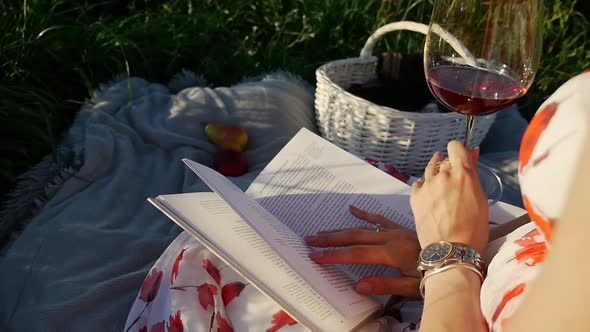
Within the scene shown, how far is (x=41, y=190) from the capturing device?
1.80m

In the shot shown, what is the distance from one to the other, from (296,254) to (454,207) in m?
0.25

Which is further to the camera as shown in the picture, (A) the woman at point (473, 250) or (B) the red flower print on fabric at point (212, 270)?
(B) the red flower print on fabric at point (212, 270)

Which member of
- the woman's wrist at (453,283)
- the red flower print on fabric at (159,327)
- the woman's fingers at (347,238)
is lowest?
the red flower print on fabric at (159,327)

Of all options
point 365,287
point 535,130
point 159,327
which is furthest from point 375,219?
point 535,130

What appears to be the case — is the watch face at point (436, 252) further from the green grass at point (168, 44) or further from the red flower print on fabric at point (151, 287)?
the green grass at point (168, 44)

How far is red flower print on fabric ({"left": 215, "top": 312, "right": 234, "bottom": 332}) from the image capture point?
3.59 feet

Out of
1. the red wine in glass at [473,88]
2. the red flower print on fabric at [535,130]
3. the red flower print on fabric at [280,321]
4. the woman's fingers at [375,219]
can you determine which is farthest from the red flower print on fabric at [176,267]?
the red flower print on fabric at [535,130]

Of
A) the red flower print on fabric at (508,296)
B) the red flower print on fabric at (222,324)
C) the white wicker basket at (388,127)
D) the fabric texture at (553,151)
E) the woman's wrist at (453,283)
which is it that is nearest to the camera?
the fabric texture at (553,151)

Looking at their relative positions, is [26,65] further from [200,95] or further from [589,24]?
[589,24]

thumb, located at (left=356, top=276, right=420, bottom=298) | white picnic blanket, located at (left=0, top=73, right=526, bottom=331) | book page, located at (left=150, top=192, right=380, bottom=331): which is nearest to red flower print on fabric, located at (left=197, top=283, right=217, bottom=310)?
book page, located at (left=150, top=192, right=380, bottom=331)

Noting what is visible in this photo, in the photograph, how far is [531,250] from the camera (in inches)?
31.9

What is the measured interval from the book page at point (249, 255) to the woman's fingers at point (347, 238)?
10cm

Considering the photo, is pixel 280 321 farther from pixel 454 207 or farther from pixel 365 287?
pixel 454 207

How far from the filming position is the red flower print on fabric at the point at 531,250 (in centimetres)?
78
